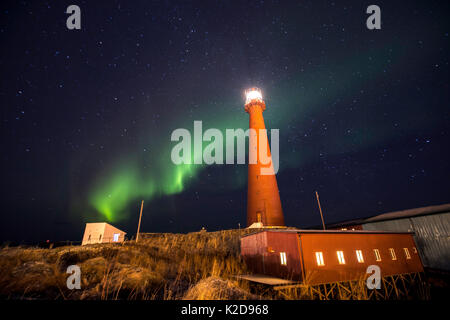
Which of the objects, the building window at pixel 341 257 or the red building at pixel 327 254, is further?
the building window at pixel 341 257

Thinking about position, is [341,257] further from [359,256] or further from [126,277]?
[126,277]

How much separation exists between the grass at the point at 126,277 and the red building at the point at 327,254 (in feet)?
4.66

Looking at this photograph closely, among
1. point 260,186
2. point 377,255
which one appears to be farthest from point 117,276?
point 260,186

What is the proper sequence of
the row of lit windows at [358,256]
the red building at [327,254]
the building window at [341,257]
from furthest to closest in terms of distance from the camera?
the building window at [341,257], the row of lit windows at [358,256], the red building at [327,254]

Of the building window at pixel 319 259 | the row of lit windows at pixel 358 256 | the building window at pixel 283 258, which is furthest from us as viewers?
the building window at pixel 283 258

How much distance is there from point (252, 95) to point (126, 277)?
31051 millimetres

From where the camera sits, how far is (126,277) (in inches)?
349

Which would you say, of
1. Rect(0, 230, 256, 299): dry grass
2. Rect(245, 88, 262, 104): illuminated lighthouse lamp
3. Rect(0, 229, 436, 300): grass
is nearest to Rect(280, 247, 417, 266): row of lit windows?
Rect(0, 229, 436, 300): grass

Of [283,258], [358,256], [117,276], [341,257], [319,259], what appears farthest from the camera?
[358,256]

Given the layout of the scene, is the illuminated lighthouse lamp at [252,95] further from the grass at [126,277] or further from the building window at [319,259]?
the building window at [319,259]

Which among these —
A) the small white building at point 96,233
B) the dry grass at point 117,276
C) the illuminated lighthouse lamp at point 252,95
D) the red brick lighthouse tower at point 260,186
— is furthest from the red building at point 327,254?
the illuminated lighthouse lamp at point 252,95

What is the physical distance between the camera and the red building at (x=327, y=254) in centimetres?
1210
